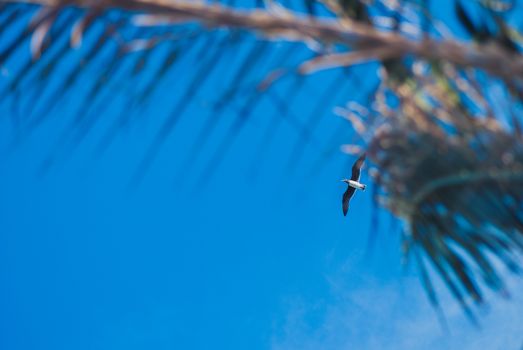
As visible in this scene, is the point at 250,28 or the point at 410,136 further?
the point at 410,136

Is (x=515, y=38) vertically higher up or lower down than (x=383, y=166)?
higher up

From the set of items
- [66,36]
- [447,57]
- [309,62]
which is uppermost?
[66,36]

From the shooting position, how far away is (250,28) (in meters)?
2.34

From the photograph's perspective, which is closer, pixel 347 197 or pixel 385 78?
pixel 385 78

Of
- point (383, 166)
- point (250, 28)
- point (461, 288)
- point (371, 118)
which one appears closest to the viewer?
point (250, 28)

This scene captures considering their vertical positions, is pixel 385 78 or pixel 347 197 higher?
pixel 347 197

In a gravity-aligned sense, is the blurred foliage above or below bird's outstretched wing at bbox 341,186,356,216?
below

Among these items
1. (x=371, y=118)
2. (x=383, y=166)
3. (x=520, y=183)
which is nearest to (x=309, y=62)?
(x=371, y=118)

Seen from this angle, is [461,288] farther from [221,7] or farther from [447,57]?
[221,7]

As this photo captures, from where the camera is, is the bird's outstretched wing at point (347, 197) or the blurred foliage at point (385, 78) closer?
the blurred foliage at point (385, 78)

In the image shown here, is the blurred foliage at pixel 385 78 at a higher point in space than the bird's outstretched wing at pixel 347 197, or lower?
lower

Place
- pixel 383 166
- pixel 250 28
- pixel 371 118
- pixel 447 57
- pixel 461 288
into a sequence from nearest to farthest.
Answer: pixel 447 57 → pixel 250 28 → pixel 371 118 → pixel 383 166 → pixel 461 288

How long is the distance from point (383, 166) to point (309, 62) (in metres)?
0.87

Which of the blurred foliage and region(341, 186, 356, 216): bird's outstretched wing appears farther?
region(341, 186, 356, 216): bird's outstretched wing
